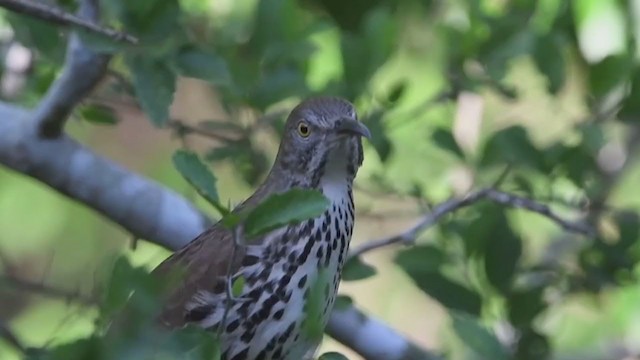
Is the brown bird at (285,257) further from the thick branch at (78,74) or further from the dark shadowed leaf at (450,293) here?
the dark shadowed leaf at (450,293)

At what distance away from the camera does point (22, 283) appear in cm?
244

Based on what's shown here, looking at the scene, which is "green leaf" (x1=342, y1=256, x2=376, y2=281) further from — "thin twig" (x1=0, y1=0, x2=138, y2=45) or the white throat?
"thin twig" (x1=0, y1=0, x2=138, y2=45)

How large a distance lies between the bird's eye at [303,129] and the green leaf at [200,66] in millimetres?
148

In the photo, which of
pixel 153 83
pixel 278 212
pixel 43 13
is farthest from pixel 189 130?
pixel 278 212

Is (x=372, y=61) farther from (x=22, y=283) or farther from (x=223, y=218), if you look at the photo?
(x=223, y=218)

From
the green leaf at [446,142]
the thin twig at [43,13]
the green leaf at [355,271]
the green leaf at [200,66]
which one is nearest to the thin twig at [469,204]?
the green leaf at [355,271]

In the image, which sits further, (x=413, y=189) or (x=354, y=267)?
(x=413, y=189)

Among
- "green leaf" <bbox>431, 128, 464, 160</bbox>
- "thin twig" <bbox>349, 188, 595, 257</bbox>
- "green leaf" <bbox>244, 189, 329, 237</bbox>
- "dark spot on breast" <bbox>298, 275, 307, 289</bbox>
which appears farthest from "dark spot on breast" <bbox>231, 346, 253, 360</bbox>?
"green leaf" <bbox>431, 128, 464, 160</bbox>

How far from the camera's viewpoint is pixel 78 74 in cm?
228

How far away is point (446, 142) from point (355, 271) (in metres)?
0.46

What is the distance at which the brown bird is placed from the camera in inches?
82.6

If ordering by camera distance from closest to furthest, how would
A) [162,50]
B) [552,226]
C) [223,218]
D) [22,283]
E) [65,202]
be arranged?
[223,218]
[162,50]
[22,283]
[552,226]
[65,202]

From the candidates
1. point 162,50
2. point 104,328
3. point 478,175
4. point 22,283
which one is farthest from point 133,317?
point 478,175

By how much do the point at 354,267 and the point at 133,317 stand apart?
1.22m
